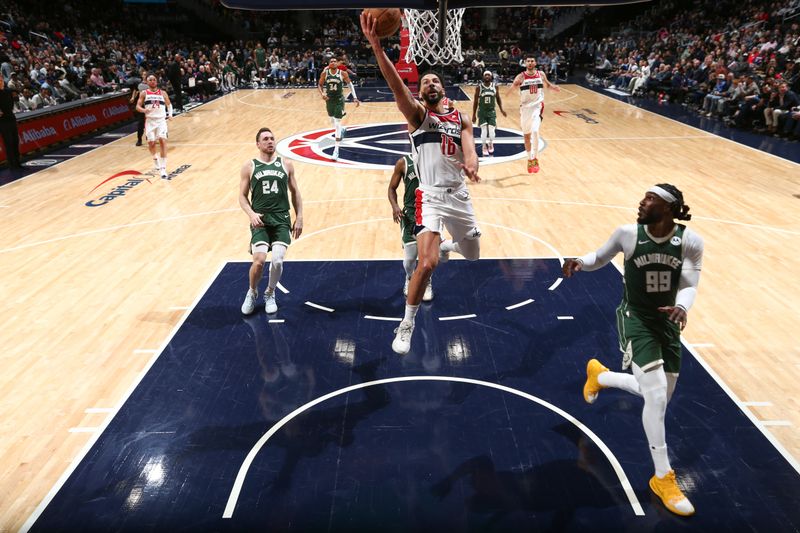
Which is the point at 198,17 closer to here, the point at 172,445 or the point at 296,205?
the point at 296,205

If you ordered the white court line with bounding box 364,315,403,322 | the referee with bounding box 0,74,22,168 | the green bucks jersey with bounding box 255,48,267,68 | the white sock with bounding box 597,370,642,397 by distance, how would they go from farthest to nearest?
the green bucks jersey with bounding box 255,48,267,68 → the referee with bounding box 0,74,22,168 → the white court line with bounding box 364,315,403,322 → the white sock with bounding box 597,370,642,397

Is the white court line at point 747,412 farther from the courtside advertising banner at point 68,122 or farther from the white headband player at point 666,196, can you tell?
the courtside advertising banner at point 68,122

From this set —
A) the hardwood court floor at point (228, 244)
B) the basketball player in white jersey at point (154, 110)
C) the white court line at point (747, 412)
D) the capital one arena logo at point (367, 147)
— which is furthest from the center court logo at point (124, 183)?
the white court line at point (747, 412)

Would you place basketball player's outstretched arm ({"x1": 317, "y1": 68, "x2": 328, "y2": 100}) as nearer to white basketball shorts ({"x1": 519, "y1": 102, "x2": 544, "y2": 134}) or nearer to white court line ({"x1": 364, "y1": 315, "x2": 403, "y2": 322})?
white basketball shorts ({"x1": 519, "y1": 102, "x2": 544, "y2": 134})

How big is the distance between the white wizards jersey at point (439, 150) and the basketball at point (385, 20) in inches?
26.5

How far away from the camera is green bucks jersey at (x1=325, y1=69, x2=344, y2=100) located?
12.8 metres

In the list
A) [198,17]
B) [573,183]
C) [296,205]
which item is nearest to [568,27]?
[198,17]

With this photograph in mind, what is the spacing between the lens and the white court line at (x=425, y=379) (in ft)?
11.9

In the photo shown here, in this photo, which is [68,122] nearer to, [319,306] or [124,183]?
[124,183]

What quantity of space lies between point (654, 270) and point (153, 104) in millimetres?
10383

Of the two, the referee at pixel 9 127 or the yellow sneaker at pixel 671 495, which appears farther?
the referee at pixel 9 127

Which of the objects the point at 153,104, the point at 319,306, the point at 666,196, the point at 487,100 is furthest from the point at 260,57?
the point at 666,196

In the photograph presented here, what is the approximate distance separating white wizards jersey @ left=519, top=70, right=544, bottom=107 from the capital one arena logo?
1856mm

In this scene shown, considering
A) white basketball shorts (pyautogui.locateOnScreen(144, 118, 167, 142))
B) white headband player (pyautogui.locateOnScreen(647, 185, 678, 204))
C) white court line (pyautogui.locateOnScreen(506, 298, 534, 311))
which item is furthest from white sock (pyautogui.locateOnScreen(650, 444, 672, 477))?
white basketball shorts (pyautogui.locateOnScreen(144, 118, 167, 142))
